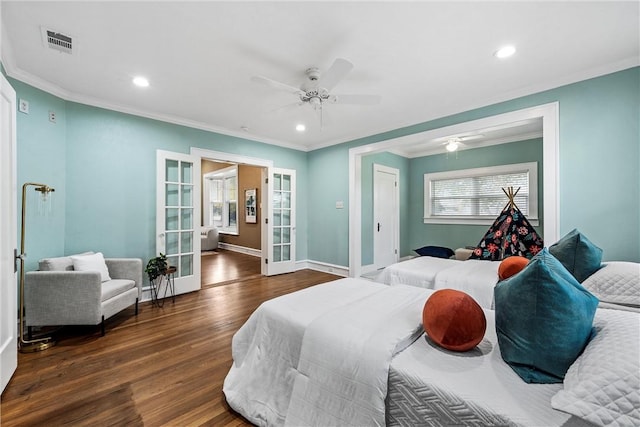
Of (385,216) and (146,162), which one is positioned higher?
(146,162)

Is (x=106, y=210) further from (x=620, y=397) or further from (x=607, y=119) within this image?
(x=607, y=119)

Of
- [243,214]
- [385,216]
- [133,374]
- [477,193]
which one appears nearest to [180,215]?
[133,374]

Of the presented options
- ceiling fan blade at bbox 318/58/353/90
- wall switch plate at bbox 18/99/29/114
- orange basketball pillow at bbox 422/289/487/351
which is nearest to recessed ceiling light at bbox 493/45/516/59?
ceiling fan blade at bbox 318/58/353/90

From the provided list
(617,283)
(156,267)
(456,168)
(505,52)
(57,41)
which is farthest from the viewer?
→ (456,168)

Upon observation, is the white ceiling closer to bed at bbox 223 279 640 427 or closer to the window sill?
bed at bbox 223 279 640 427

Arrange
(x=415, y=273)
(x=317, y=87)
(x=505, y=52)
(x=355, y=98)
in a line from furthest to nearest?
1. (x=415, y=273)
2. (x=355, y=98)
3. (x=317, y=87)
4. (x=505, y=52)

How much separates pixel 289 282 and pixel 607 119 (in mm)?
4526

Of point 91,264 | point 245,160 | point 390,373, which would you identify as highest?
point 245,160

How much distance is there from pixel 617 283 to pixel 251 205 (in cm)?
697

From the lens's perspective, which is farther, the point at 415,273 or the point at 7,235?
the point at 415,273

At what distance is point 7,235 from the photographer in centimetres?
191

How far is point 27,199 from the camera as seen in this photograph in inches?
108

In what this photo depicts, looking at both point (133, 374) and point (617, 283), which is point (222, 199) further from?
point (617, 283)

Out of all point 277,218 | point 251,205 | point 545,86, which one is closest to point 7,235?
point 277,218
